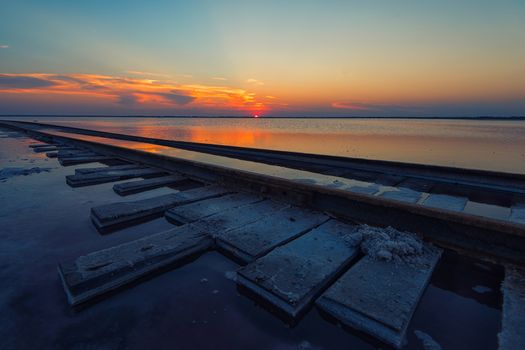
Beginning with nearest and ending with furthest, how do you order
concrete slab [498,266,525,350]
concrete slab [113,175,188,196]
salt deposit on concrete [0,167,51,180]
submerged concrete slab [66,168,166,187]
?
concrete slab [498,266,525,350] → concrete slab [113,175,188,196] → submerged concrete slab [66,168,166,187] → salt deposit on concrete [0,167,51,180]

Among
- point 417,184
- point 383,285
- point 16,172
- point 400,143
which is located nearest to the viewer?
point 383,285

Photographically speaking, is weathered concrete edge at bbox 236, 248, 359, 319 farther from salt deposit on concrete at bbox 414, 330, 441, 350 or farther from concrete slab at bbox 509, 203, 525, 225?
concrete slab at bbox 509, 203, 525, 225

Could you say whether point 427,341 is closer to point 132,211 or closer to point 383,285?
point 383,285

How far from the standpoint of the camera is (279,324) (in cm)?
232

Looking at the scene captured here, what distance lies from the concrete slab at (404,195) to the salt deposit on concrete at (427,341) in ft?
13.6

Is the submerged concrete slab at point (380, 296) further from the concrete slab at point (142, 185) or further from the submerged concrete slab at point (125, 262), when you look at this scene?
the concrete slab at point (142, 185)

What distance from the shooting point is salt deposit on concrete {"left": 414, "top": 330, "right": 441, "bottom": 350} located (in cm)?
210

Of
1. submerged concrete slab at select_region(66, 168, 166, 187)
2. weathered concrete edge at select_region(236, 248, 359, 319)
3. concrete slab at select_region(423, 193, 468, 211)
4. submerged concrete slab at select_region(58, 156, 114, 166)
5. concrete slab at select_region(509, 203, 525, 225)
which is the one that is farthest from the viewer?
submerged concrete slab at select_region(58, 156, 114, 166)

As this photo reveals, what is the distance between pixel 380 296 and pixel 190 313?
174 cm

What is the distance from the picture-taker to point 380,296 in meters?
2.44

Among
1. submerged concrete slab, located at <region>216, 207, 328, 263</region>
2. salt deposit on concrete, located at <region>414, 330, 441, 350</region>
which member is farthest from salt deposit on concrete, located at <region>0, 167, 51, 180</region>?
salt deposit on concrete, located at <region>414, 330, 441, 350</region>

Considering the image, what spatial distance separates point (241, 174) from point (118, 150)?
8.92 metres

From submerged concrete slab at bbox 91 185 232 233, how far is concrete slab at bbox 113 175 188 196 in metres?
1.49

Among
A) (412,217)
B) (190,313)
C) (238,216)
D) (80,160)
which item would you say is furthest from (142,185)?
(412,217)
